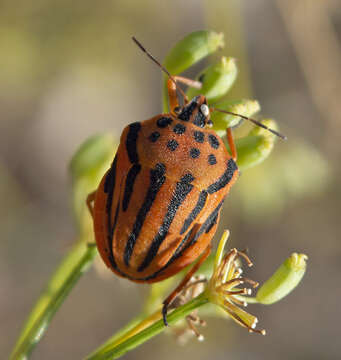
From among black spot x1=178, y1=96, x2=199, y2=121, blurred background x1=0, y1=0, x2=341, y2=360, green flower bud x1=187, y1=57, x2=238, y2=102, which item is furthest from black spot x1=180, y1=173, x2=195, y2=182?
blurred background x1=0, y1=0, x2=341, y2=360

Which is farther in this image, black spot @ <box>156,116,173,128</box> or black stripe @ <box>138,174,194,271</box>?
black spot @ <box>156,116,173,128</box>

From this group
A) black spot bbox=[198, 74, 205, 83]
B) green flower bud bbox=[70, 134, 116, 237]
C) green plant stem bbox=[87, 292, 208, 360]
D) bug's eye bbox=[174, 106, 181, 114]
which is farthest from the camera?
green flower bud bbox=[70, 134, 116, 237]

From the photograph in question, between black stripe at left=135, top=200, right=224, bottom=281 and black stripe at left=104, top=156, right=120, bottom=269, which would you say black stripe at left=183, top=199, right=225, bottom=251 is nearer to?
black stripe at left=135, top=200, right=224, bottom=281

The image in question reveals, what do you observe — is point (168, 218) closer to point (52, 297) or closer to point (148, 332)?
point (148, 332)

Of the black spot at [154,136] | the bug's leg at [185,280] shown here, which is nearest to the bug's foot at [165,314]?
the bug's leg at [185,280]

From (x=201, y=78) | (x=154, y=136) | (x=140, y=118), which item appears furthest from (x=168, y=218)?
(x=140, y=118)

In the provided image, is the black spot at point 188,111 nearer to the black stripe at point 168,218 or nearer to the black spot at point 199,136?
the black spot at point 199,136

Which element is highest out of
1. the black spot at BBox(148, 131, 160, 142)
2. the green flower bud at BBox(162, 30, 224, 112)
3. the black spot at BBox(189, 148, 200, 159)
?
the green flower bud at BBox(162, 30, 224, 112)
